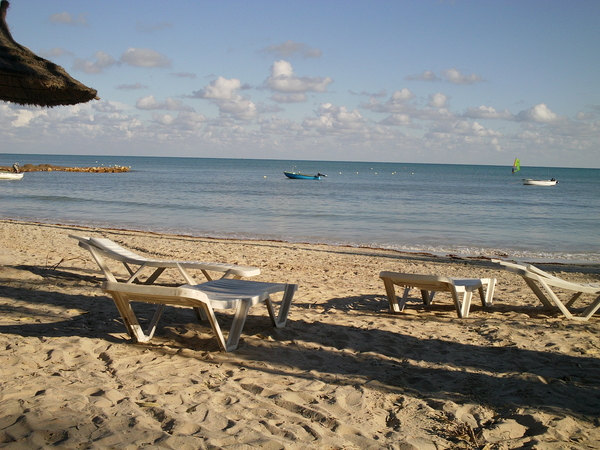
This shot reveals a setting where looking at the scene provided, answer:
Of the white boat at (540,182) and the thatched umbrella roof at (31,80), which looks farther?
the white boat at (540,182)

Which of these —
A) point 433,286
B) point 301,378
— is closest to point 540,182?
point 433,286

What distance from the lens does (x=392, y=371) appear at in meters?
3.74

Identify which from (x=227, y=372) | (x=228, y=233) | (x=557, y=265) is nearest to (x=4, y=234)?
(x=228, y=233)

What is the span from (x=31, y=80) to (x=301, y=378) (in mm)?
4930

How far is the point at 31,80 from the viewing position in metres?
5.98

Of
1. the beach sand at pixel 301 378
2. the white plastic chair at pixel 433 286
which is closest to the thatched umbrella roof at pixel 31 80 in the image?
the beach sand at pixel 301 378

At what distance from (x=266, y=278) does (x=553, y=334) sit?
14.1 feet

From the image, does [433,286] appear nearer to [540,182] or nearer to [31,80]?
[31,80]

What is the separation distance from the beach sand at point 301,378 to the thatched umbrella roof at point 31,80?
2341 mm

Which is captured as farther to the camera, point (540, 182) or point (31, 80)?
point (540, 182)

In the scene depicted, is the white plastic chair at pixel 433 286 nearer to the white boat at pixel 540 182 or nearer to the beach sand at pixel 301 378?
the beach sand at pixel 301 378

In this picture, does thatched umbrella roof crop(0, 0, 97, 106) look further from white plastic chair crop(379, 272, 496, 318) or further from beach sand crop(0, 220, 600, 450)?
white plastic chair crop(379, 272, 496, 318)

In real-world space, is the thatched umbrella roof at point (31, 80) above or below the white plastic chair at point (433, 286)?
above

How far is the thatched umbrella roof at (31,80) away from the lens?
5.92 meters
